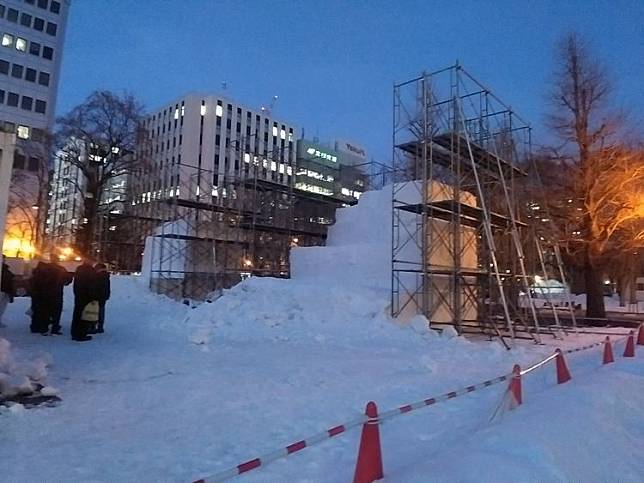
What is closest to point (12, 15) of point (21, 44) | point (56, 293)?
point (21, 44)

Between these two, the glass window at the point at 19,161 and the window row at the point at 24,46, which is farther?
the window row at the point at 24,46

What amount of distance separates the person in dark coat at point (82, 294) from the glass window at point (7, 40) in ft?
177

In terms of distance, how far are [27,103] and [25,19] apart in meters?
9.62

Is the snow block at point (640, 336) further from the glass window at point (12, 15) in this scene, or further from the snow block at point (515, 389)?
the glass window at point (12, 15)

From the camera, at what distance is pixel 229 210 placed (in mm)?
28281

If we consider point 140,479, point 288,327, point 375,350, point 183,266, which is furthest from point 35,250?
point 140,479

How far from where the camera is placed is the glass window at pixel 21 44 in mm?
54603

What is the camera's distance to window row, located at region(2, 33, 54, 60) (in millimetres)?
53875

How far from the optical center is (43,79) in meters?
56.1

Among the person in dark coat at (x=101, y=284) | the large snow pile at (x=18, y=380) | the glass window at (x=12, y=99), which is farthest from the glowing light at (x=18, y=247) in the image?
the large snow pile at (x=18, y=380)

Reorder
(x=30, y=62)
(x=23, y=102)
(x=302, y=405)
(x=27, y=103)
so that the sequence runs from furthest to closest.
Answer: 1. (x=30, y=62)
2. (x=27, y=103)
3. (x=23, y=102)
4. (x=302, y=405)

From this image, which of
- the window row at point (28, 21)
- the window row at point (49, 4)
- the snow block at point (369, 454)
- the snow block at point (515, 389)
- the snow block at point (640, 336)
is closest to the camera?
the snow block at point (369, 454)

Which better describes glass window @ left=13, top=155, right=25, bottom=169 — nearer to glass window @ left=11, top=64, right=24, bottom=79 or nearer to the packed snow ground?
glass window @ left=11, top=64, right=24, bottom=79

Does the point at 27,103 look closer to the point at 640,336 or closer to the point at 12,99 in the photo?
the point at 12,99
